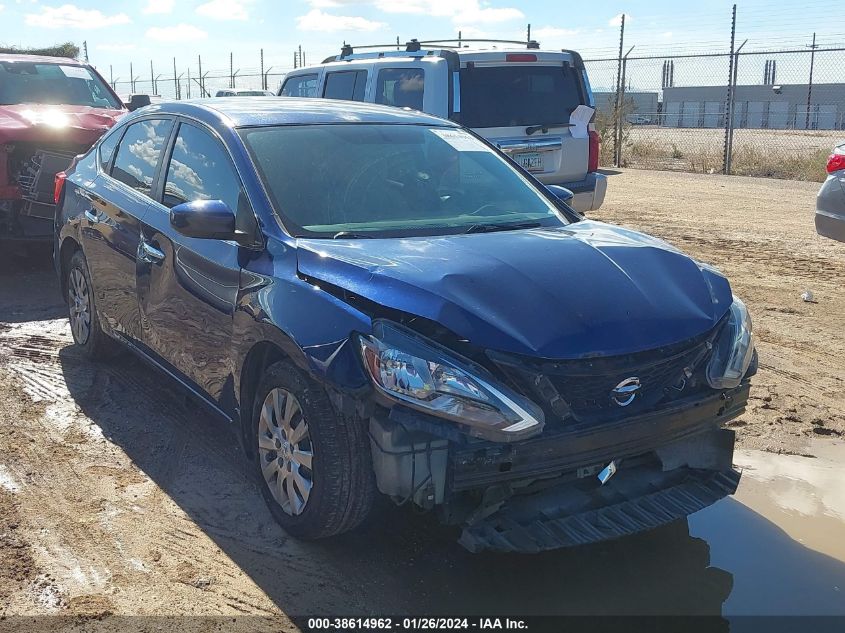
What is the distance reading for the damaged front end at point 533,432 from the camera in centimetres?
298

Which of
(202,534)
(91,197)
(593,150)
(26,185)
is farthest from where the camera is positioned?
(593,150)

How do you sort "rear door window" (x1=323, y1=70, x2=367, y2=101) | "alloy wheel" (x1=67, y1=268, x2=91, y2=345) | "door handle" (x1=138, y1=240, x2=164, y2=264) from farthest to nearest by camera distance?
"rear door window" (x1=323, y1=70, x2=367, y2=101), "alloy wheel" (x1=67, y1=268, x2=91, y2=345), "door handle" (x1=138, y1=240, x2=164, y2=264)

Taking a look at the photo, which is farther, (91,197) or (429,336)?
(91,197)

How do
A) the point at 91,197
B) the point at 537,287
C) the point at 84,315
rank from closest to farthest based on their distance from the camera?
the point at 537,287 → the point at 91,197 → the point at 84,315

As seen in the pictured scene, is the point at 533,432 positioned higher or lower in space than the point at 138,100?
lower

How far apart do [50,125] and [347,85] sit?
329 cm

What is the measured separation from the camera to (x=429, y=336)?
3.11 m

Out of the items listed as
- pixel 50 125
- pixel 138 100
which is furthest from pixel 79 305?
pixel 138 100

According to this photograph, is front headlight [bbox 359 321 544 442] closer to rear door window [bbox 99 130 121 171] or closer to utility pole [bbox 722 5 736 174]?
rear door window [bbox 99 130 121 171]

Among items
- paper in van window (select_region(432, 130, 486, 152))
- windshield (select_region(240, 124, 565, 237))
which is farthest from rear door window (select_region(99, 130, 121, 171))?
paper in van window (select_region(432, 130, 486, 152))

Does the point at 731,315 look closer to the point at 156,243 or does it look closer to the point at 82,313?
the point at 156,243

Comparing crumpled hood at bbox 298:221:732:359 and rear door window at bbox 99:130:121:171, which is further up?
rear door window at bbox 99:130:121:171

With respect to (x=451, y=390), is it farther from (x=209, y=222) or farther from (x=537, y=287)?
(x=209, y=222)

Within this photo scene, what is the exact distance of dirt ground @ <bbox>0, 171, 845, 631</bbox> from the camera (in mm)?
3254
